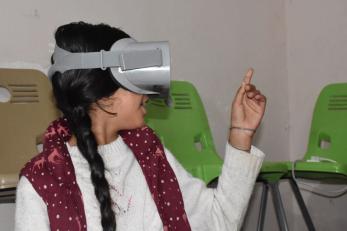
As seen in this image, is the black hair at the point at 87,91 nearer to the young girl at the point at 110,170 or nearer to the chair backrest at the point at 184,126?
the young girl at the point at 110,170

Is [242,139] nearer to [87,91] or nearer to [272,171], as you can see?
[87,91]

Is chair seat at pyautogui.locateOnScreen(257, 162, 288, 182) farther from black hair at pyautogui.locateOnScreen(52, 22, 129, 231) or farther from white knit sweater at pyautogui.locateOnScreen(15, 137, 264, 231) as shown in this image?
black hair at pyautogui.locateOnScreen(52, 22, 129, 231)

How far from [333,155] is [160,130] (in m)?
0.87

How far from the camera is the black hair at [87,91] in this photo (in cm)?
107

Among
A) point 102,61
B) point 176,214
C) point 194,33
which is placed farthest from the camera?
point 194,33

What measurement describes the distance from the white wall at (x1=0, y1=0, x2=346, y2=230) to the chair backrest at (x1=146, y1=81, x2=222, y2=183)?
0.20 m

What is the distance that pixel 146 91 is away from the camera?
3.63 feet

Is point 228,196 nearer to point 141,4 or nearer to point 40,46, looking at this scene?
point 40,46

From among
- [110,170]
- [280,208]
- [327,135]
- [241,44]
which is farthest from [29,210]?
[241,44]

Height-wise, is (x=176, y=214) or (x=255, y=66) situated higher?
(x=255, y=66)

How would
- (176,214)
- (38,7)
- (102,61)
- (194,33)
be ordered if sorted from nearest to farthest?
(102,61), (176,214), (38,7), (194,33)

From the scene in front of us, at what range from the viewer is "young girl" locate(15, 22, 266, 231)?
1.03m

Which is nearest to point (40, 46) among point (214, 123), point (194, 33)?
point (194, 33)

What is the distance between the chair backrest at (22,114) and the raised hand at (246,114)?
78 centimetres
